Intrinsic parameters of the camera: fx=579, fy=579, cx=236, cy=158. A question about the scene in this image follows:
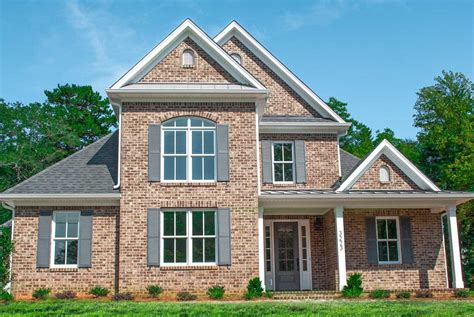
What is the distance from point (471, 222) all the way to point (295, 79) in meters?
13.5

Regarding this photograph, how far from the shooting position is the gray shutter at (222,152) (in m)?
18.2

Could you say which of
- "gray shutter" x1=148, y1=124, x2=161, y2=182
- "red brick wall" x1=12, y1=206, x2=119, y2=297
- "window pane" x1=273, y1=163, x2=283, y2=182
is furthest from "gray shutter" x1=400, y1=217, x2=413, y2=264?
"red brick wall" x1=12, y1=206, x2=119, y2=297

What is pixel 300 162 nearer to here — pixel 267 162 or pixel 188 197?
pixel 267 162

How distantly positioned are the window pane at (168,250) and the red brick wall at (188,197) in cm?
35

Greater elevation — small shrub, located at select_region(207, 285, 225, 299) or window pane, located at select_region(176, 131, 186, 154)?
window pane, located at select_region(176, 131, 186, 154)

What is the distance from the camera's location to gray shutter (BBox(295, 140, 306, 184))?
68.7 feet

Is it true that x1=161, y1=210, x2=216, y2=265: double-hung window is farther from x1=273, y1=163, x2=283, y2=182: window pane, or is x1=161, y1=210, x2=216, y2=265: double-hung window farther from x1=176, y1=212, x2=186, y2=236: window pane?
x1=273, y1=163, x2=283, y2=182: window pane

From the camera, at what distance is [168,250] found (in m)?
A: 17.8

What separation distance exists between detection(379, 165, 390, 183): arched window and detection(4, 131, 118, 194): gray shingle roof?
884cm

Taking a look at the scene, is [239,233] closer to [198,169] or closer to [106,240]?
[198,169]

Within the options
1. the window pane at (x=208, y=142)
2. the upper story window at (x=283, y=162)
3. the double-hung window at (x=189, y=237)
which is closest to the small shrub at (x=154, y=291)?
the double-hung window at (x=189, y=237)

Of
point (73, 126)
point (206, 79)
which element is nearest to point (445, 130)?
point (206, 79)

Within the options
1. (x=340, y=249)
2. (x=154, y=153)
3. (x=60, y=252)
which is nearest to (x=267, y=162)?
(x=340, y=249)

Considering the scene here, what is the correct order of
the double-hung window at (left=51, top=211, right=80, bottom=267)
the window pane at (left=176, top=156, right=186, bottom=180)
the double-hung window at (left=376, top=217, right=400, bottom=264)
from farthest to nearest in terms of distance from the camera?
the double-hung window at (left=376, top=217, right=400, bottom=264) → the window pane at (left=176, top=156, right=186, bottom=180) → the double-hung window at (left=51, top=211, right=80, bottom=267)
